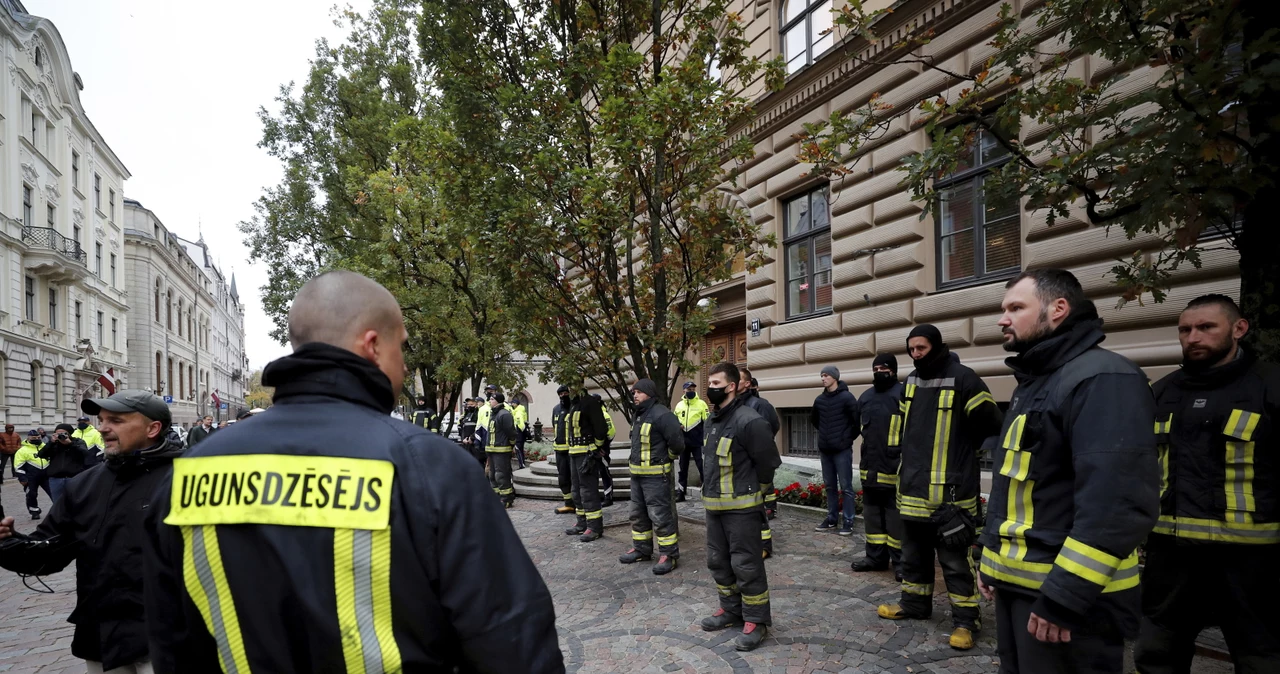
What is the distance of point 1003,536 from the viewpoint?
294 centimetres

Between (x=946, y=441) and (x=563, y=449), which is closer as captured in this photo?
(x=946, y=441)

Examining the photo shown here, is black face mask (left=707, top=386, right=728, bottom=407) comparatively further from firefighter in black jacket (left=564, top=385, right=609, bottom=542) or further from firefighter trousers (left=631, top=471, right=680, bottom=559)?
firefighter in black jacket (left=564, top=385, right=609, bottom=542)

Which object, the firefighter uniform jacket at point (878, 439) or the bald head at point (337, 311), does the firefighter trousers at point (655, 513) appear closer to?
the firefighter uniform jacket at point (878, 439)

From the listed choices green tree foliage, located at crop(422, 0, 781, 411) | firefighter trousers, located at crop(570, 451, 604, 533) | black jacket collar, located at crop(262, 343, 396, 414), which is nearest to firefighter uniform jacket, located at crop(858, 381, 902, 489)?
green tree foliage, located at crop(422, 0, 781, 411)

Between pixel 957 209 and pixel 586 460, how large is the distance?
6.23 metres

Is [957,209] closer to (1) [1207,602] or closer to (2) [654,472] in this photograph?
(2) [654,472]

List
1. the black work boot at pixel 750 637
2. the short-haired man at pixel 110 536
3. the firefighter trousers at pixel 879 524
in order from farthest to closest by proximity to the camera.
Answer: the firefighter trousers at pixel 879 524 < the black work boot at pixel 750 637 < the short-haired man at pixel 110 536

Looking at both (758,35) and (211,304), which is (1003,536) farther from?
(211,304)

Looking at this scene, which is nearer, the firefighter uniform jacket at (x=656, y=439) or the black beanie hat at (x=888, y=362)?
the black beanie hat at (x=888, y=362)

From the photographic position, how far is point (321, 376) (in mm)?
1592

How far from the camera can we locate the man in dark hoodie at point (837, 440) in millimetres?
8266

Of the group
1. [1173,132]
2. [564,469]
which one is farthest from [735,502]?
[564,469]

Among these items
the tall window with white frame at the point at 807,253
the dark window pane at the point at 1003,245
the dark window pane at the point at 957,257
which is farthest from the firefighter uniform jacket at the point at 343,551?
the tall window with white frame at the point at 807,253

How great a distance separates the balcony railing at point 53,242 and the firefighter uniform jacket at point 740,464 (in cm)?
3906
